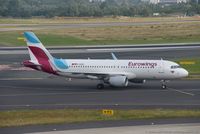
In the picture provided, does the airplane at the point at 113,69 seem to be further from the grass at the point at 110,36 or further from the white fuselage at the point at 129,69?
the grass at the point at 110,36

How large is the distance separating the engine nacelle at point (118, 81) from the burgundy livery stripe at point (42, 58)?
6.66 meters

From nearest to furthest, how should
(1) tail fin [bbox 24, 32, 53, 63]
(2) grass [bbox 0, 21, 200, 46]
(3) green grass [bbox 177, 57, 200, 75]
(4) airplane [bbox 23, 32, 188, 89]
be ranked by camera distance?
(4) airplane [bbox 23, 32, 188, 89]
(1) tail fin [bbox 24, 32, 53, 63]
(3) green grass [bbox 177, 57, 200, 75]
(2) grass [bbox 0, 21, 200, 46]

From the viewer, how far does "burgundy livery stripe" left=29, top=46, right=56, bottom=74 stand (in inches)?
2311

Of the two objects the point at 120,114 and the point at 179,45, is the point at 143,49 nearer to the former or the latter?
the point at 179,45

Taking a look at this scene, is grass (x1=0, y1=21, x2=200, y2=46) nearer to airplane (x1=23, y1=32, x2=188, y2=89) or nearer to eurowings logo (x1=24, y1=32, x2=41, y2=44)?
eurowings logo (x1=24, y1=32, x2=41, y2=44)

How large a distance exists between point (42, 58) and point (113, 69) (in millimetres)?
7833

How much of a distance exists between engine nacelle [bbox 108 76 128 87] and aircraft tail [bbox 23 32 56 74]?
6.66m

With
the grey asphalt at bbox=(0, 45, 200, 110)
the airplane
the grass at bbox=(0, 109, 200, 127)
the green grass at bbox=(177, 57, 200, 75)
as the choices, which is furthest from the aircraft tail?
the green grass at bbox=(177, 57, 200, 75)

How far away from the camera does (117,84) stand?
5569cm

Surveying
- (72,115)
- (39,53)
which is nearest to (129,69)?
(39,53)

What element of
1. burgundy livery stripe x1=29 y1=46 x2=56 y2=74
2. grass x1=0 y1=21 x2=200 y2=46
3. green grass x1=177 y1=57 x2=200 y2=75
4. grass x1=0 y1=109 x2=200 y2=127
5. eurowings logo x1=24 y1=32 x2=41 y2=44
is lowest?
grass x1=0 y1=21 x2=200 y2=46

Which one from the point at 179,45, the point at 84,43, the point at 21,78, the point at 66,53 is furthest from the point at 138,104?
the point at 84,43

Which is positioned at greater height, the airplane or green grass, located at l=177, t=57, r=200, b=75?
the airplane

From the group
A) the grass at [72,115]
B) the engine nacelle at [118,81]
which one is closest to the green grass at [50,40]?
the engine nacelle at [118,81]
